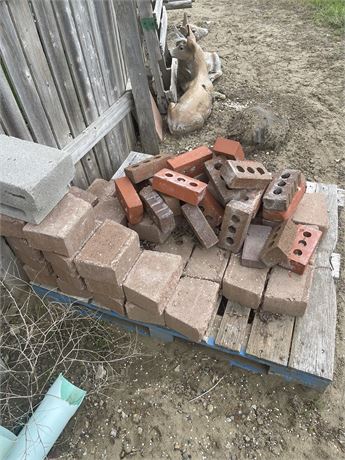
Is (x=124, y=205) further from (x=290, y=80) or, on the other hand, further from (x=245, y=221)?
(x=290, y=80)

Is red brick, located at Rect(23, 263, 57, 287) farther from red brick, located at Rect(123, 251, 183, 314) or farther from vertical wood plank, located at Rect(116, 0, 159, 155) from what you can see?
vertical wood plank, located at Rect(116, 0, 159, 155)

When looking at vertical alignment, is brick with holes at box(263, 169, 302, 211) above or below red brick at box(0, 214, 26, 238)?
below

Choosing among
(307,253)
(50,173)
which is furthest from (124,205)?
(307,253)

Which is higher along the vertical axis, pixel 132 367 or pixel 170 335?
pixel 170 335

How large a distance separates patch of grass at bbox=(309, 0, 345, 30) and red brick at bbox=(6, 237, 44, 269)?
7882 mm

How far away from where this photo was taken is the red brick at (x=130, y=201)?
3047mm

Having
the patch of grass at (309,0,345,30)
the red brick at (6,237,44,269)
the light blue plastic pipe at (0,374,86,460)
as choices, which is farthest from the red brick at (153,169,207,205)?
the patch of grass at (309,0,345,30)

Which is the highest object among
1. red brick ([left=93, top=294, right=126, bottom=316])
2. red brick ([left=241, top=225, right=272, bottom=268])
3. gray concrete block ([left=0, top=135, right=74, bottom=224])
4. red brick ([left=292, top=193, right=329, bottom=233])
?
gray concrete block ([left=0, top=135, right=74, bottom=224])

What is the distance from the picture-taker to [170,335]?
2.94m

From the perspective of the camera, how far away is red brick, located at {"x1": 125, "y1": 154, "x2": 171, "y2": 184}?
3.22 m

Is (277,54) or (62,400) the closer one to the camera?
(62,400)

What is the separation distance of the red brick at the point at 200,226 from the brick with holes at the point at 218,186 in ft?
0.78

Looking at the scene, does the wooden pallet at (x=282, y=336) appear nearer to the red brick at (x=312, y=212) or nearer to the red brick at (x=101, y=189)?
the red brick at (x=312, y=212)

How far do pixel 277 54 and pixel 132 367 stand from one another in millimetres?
6512
